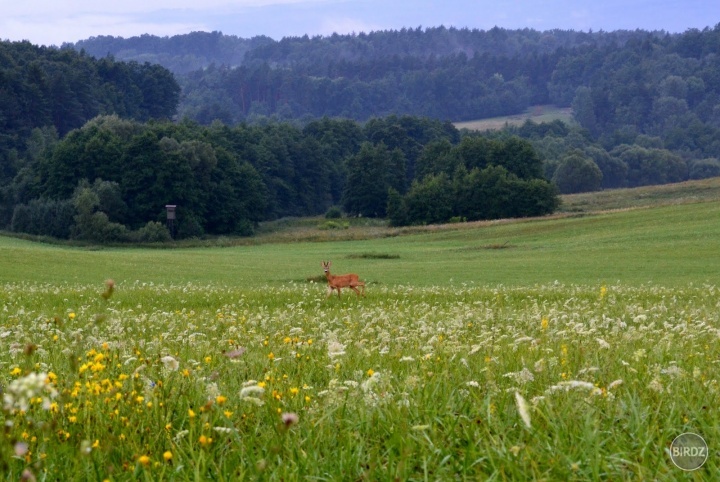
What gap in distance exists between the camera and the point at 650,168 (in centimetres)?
17862

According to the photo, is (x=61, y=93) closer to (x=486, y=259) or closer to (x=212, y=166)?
(x=212, y=166)

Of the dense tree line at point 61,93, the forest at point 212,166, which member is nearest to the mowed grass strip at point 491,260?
the forest at point 212,166

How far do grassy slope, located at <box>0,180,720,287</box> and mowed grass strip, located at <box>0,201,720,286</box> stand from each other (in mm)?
53

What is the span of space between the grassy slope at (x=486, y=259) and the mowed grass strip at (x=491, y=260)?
2.1 inches

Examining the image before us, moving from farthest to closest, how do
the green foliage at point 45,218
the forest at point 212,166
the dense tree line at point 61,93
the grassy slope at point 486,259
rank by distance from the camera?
the dense tree line at point 61,93 → the forest at point 212,166 → the green foliage at point 45,218 → the grassy slope at point 486,259

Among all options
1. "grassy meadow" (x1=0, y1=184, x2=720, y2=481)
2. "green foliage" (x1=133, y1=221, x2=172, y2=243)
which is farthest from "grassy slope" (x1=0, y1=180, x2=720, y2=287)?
"grassy meadow" (x1=0, y1=184, x2=720, y2=481)

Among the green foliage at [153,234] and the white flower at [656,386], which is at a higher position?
the white flower at [656,386]

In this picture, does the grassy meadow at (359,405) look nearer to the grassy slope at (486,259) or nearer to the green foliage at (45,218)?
the grassy slope at (486,259)

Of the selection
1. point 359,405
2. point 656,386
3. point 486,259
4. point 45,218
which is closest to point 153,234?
point 45,218

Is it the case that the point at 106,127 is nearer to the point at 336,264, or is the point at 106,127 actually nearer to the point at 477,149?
the point at 477,149

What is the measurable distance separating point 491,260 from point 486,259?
2031mm

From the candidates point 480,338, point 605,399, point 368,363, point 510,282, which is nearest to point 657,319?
point 480,338

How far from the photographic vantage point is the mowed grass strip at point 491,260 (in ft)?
123

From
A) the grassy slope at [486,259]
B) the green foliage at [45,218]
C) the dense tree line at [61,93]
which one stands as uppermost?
the dense tree line at [61,93]
